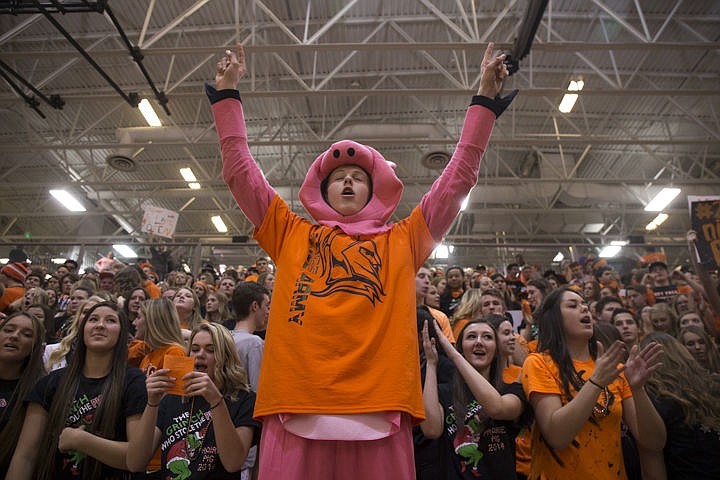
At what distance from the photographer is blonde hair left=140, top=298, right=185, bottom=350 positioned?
3.69 metres

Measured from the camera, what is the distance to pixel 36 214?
16.4 m

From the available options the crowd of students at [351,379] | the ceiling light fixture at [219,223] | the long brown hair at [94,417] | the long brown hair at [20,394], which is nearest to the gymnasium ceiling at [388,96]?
the ceiling light fixture at [219,223]

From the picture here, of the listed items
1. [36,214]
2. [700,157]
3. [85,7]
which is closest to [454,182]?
[85,7]

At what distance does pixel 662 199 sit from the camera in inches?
555

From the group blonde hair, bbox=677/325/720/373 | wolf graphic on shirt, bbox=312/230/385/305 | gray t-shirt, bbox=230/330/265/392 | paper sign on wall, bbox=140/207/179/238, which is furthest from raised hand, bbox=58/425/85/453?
paper sign on wall, bbox=140/207/179/238

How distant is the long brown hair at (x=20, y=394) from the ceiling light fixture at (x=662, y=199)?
15239 millimetres

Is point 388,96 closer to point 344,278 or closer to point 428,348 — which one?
point 428,348

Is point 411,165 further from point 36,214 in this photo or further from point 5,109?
point 36,214

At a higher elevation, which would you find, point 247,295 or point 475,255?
point 475,255

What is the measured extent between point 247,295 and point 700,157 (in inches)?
625

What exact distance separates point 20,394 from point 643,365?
11.0ft

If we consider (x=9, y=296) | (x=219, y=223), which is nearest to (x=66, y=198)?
(x=219, y=223)

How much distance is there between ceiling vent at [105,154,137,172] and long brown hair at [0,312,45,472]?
32.4ft

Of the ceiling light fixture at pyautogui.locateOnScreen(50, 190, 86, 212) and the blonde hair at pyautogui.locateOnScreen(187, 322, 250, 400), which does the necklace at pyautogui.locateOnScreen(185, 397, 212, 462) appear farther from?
the ceiling light fixture at pyautogui.locateOnScreen(50, 190, 86, 212)
